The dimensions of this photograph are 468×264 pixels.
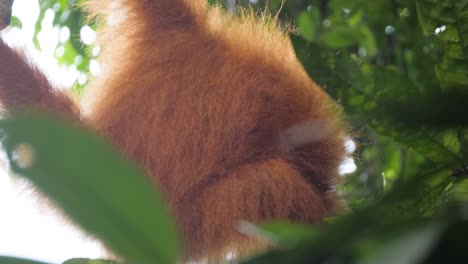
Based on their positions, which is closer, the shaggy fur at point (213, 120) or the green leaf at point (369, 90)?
the green leaf at point (369, 90)

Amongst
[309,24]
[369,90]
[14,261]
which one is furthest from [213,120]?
[14,261]

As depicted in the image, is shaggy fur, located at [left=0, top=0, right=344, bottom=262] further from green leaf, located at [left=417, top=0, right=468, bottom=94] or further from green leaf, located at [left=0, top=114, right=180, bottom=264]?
green leaf, located at [left=0, top=114, right=180, bottom=264]

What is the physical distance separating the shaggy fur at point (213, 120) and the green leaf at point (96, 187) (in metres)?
1.49

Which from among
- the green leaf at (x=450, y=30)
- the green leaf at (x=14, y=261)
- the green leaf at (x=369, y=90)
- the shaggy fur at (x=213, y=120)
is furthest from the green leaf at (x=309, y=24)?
the green leaf at (x=14, y=261)

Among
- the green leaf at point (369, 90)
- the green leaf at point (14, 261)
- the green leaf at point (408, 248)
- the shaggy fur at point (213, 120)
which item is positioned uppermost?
the green leaf at point (408, 248)

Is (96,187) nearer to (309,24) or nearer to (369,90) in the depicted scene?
(369,90)

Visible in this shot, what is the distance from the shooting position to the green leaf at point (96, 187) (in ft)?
1.17

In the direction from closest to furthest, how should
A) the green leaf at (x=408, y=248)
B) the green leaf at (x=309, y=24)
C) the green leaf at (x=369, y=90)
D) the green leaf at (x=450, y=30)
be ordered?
the green leaf at (x=408, y=248) < the green leaf at (x=369, y=90) < the green leaf at (x=450, y=30) < the green leaf at (x=309, y=24)

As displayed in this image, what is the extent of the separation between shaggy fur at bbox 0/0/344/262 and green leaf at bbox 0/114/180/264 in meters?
1.49

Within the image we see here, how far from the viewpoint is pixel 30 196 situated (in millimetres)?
2172

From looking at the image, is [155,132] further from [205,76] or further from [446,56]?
[446,56]

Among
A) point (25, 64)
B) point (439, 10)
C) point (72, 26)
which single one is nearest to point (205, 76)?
point (25, 64)

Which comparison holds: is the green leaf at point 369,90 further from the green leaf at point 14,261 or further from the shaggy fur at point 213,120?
the shaggy fur at point 213,120

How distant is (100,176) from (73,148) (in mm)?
22
